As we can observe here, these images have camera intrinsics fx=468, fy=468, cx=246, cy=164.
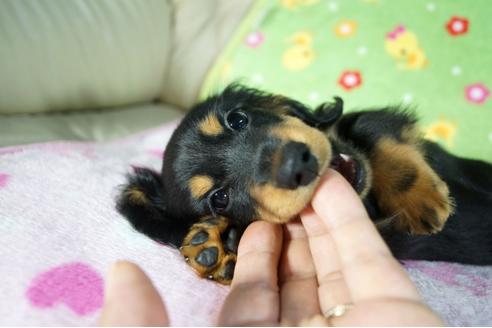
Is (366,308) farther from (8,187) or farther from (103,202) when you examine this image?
(8,187)

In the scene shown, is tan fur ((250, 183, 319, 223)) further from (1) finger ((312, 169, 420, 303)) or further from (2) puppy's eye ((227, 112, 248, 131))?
(2) puppy's eye ((227, 112, 248, 131))

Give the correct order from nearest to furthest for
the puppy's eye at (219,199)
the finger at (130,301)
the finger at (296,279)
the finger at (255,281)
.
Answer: the finger at (130,301)
the finger at (255,281)
the finger at (296,279)
the puppy's eye at (219,199)

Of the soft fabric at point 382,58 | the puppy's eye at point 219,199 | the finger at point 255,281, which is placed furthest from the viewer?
the soft fabric at point 382,58

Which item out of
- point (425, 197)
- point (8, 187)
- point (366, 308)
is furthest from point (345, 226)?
point (8, 187)

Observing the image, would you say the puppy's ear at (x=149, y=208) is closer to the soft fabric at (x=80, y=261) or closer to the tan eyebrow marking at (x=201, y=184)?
the soft fabric at (x=80, y=261)

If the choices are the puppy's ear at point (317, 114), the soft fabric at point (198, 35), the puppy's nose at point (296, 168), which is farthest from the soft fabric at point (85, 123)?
the puppy's nose at point (296, 168)

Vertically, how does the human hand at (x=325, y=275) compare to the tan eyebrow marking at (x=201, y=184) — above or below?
above
